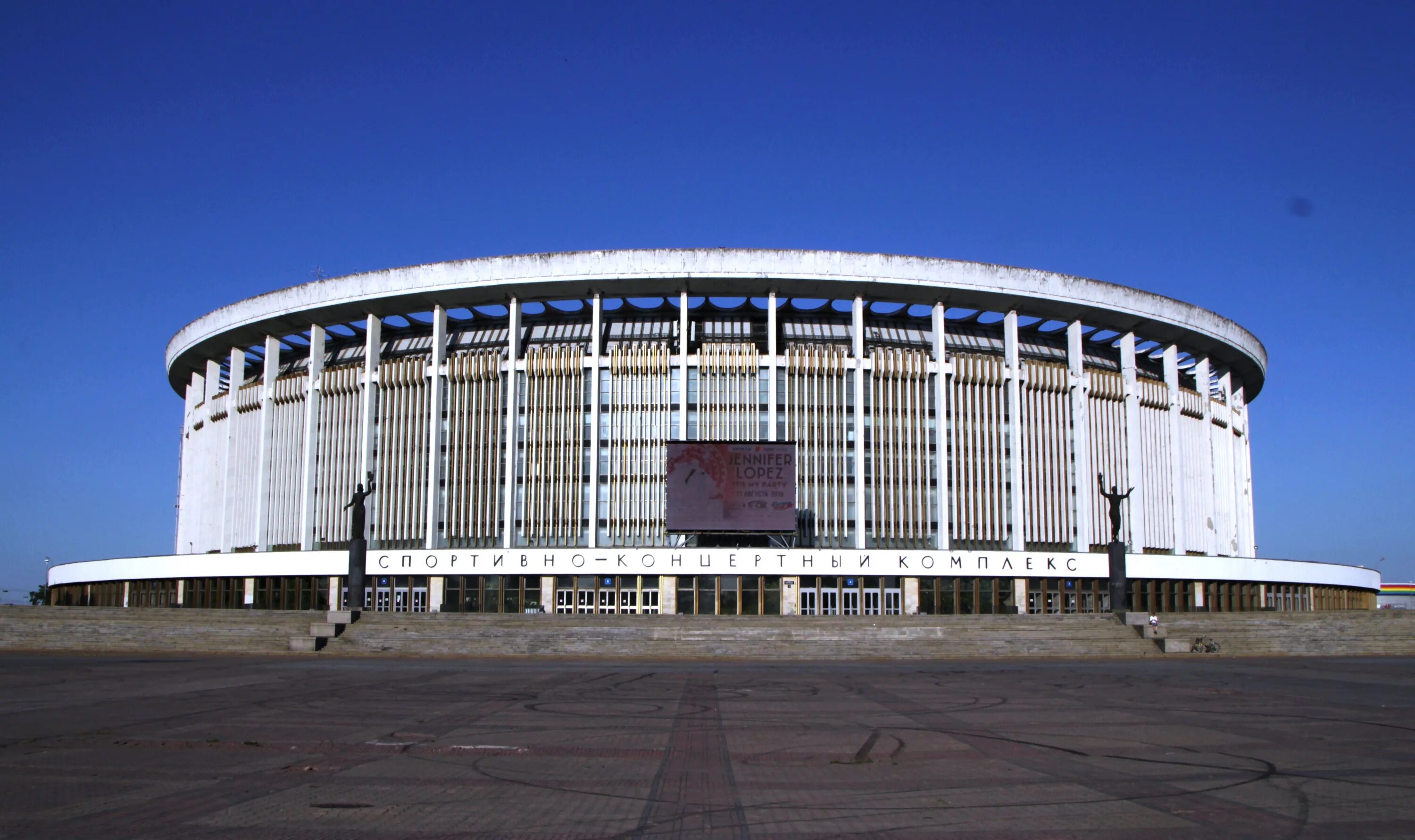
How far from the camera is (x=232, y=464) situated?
66000mm

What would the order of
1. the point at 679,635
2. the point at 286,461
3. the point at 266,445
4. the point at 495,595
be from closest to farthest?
1. the point at 679,635
2. the point at 495,595
3. the point at 286,461
4. the point at 266,445

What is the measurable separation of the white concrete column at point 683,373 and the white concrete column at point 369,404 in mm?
16703

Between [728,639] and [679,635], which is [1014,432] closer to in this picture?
[728,639]

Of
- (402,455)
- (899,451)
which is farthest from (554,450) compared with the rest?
(899,451)

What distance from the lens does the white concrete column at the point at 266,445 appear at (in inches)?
2434

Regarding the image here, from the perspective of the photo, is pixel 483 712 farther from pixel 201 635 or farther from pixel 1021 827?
pixel 201 635

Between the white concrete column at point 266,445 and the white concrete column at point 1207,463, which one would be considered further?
the white concrete column at point 1207,463

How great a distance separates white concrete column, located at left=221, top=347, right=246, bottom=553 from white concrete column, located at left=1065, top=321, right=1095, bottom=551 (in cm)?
4862

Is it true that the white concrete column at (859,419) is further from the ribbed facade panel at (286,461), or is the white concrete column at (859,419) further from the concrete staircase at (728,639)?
the ribbed facade panel at (286,461)

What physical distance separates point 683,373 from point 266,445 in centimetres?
2554

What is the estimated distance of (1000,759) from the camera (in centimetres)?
1227

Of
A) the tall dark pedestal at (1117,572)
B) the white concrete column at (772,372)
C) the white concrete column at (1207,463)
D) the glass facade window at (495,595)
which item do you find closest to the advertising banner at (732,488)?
the white concrete column at (772,372)

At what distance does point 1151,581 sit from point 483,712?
47.9m

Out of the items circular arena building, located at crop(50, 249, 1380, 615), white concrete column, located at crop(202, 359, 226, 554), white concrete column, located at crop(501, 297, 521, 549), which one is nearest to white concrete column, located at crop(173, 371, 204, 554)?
white concrete column, located at crop(202, 359, 226, 554)
